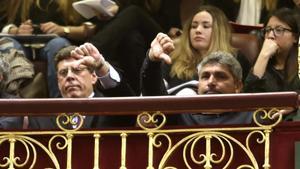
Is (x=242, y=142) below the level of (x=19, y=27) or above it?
below

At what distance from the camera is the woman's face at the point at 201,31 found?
383 inches

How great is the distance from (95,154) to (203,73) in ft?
3.17

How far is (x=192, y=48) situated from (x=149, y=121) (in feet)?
5.45

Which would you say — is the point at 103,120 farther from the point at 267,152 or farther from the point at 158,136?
the point at 267,152

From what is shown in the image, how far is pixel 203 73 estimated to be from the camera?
8.84 metres

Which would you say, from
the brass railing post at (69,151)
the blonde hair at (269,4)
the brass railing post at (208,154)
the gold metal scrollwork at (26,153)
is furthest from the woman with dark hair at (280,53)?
the gold metal scrollwork at (26,153)

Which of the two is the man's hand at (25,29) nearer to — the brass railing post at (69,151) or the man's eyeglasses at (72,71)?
the man's eyeglasses at (72,71)

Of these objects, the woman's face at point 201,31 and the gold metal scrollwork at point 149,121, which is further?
the woman's face at point 201,31

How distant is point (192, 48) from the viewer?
977cm

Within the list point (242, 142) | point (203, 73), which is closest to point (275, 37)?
point (203, 73)

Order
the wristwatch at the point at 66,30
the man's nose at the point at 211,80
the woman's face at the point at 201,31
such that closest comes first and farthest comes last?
the man's nose at the point at 211,80 → the woman's face at the point at 201,31 → the wristwatch at the point at 66,30

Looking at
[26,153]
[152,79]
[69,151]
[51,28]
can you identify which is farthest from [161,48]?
[51,28]

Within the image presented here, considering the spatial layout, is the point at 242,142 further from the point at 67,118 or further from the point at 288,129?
the point at 67,118

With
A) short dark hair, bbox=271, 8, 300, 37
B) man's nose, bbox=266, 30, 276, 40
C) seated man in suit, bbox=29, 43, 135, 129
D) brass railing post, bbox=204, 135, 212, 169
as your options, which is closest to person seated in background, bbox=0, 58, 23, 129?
seated man in suit, bbox=29, 43, 135, 129
